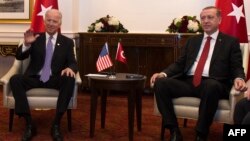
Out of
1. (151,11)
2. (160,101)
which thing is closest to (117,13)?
(151,11)

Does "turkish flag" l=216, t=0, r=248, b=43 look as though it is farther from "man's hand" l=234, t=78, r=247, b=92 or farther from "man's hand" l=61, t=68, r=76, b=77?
"man's hand" l=61, t=68, r=76, b=77

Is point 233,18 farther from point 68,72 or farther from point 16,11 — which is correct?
point 16,11

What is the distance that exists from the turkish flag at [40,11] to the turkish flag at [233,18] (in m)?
2.28

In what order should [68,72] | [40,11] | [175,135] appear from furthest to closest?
[40,11]
[68,72]
[175,135]

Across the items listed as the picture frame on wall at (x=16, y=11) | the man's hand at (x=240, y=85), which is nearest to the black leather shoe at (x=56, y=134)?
the man's hand at (x=240, y=85)

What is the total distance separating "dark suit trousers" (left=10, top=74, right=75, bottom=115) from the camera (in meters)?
3.27

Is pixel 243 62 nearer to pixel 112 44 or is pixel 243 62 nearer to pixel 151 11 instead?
pixel 112 44

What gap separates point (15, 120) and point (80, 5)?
2.88 metres

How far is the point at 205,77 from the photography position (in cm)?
329

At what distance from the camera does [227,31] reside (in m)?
4.60

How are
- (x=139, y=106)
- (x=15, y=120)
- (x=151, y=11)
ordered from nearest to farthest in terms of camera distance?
(x=139, y=106), (x=15, y=120), (x=151, y=11)

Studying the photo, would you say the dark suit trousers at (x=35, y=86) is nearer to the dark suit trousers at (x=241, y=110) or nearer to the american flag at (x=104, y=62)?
the american flag at (x=104, y=62)

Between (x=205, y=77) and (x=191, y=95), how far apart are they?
0.23 meters

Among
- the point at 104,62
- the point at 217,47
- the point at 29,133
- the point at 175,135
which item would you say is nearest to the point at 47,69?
the point at 104,62
